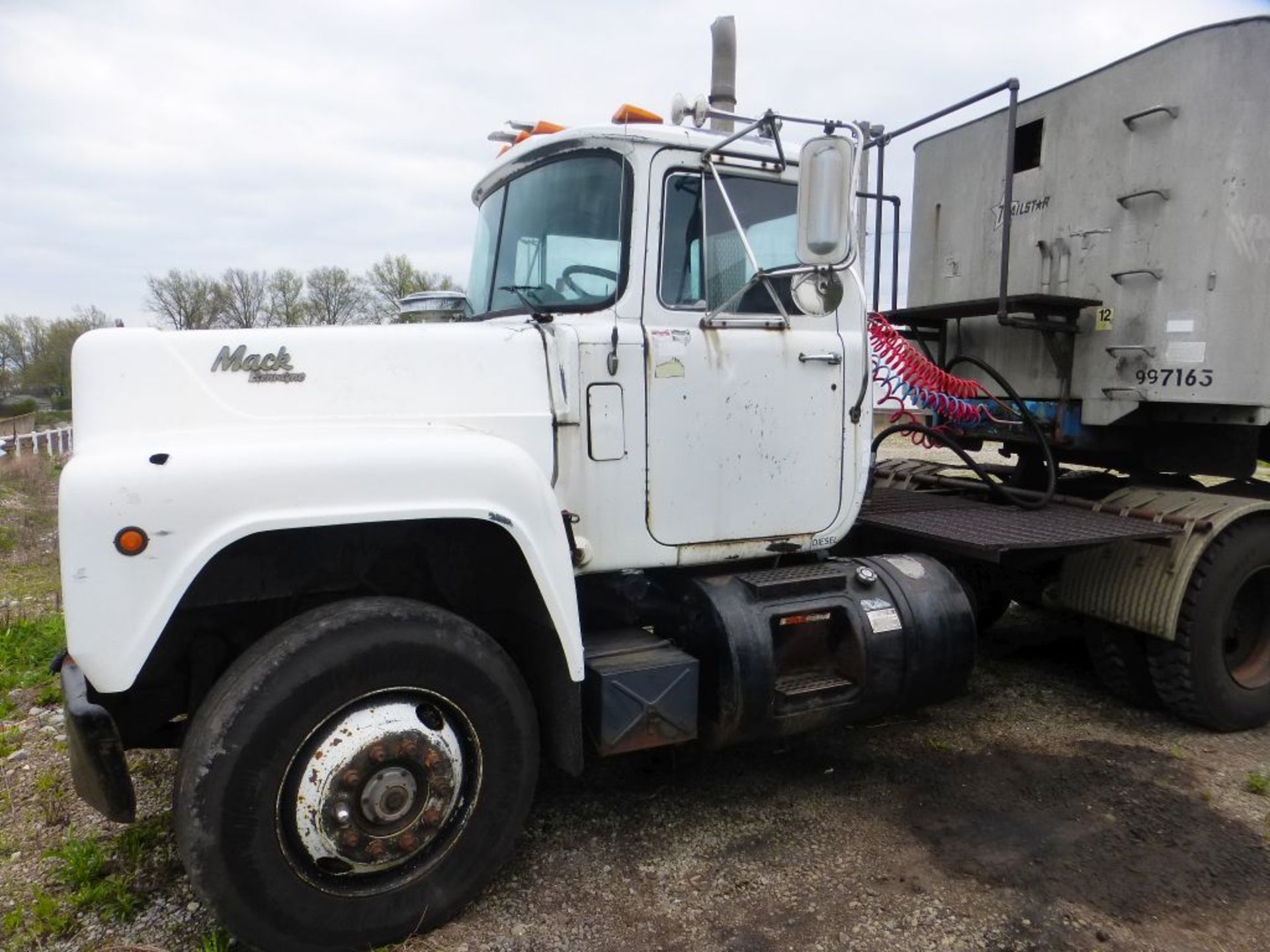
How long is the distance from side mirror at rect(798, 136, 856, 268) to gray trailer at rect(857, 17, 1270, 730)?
1.42m

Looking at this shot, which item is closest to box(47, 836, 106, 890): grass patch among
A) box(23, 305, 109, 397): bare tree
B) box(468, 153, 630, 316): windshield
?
box(468, 153, 630, 316): windshield

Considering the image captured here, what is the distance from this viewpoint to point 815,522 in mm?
3691

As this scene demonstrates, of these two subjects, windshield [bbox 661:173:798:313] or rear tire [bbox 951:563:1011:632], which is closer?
windshield [bbox 661:173:798:313]

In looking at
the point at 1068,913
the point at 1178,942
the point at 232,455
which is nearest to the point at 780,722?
the point at 1068,913

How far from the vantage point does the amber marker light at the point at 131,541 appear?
2330 millimetres

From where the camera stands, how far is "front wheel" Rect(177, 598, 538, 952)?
8.10 feet

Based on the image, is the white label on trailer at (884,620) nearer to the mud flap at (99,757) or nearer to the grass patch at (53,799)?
the mud flap at (99,757)

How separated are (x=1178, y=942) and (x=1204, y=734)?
1.96 meters

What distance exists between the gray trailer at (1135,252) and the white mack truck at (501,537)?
3.27ft

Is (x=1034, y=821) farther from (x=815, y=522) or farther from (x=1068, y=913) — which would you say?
(x=815, y=522)

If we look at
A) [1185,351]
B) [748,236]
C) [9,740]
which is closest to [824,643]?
[748,236]

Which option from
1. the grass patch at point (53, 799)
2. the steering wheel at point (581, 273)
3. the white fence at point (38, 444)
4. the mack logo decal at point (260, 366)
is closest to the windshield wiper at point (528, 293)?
the steering wheel at point (581, 273)

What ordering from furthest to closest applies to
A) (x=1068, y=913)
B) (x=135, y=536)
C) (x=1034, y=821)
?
(x=1034, y=821) → (x=1068, y=913) → (x=135, y=536)

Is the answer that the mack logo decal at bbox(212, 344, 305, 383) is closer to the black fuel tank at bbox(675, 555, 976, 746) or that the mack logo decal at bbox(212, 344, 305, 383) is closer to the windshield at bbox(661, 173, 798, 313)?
the windshield at bbox(661, 173, 798, 313)
